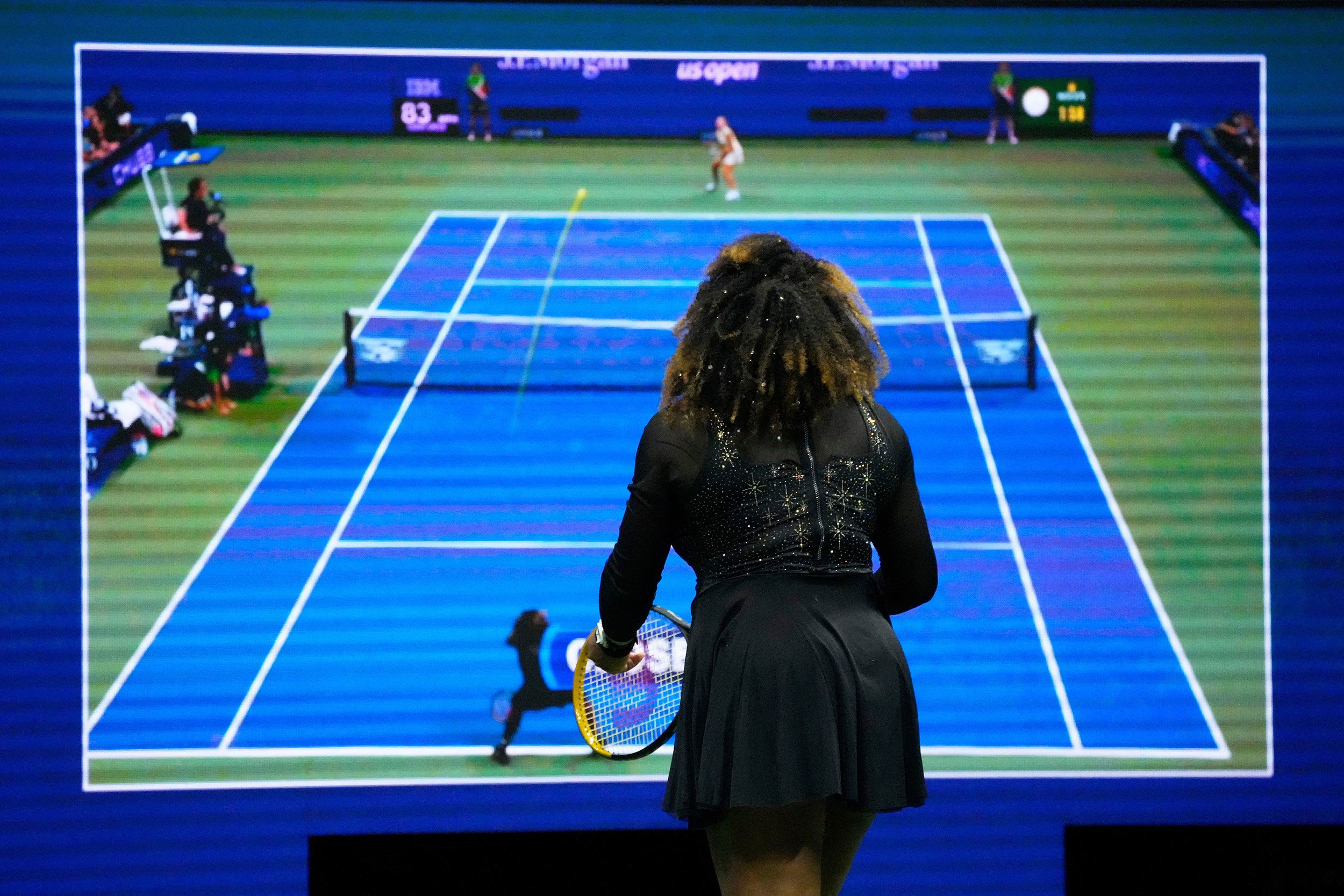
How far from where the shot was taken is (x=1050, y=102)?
444 cm

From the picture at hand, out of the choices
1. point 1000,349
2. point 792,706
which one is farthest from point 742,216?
point 792,706

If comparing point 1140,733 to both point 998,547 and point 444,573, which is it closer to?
point 998,547

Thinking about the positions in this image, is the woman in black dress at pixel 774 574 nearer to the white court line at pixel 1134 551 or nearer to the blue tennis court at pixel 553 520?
the blue tennis court at pixel 553 520

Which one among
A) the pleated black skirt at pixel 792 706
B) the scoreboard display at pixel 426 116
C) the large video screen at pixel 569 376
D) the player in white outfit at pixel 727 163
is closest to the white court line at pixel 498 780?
the large video screen at pixel 569 376

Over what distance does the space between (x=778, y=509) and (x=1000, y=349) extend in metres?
2.53

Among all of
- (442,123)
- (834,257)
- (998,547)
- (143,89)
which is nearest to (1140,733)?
(998,547)

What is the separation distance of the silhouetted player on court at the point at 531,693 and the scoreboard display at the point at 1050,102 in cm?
228

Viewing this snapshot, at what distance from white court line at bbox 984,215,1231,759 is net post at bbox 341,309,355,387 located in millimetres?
2117

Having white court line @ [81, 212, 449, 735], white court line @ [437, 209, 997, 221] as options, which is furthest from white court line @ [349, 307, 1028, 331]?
white court line @ [437, 209, 997, 221]

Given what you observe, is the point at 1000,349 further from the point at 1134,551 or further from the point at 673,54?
the point at 673,54

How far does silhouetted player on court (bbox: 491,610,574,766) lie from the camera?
4.26 m

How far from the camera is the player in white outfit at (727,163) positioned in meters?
4.41

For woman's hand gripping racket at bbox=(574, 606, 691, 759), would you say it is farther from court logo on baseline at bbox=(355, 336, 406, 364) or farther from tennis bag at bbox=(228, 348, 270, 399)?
tennis bag at bbox=(228, 348, 270, 399)

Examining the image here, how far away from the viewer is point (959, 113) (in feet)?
14.6
